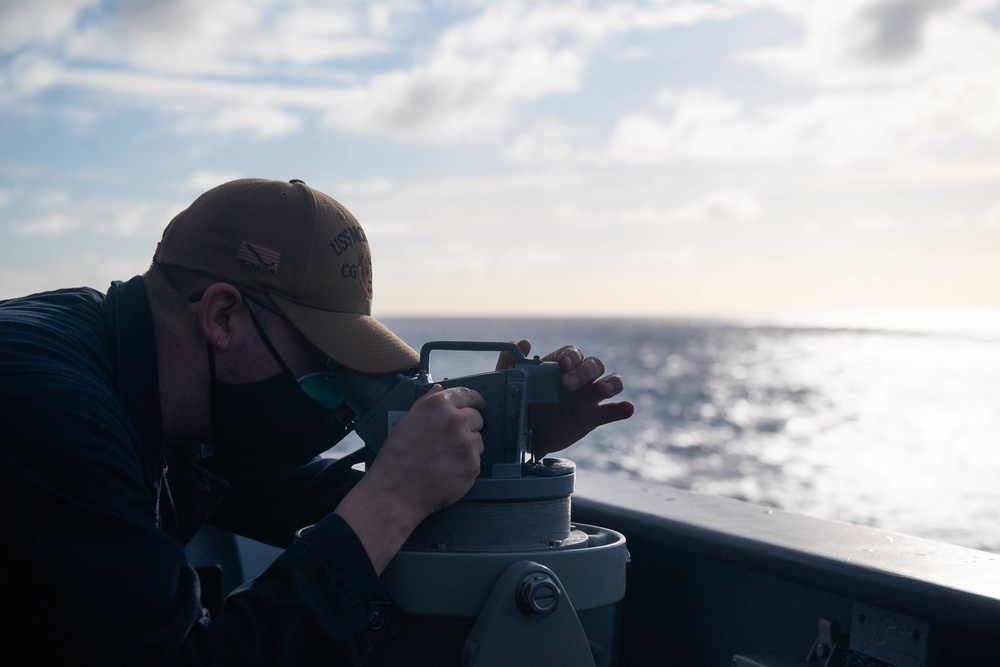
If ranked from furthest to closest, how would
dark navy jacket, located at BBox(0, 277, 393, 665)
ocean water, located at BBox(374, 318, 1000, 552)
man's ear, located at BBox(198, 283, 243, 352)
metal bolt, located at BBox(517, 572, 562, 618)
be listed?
ocean water, located at BBox(374, 318, 1000, 552)
man's ear, located at BBox(198, 283, 243, 352)
metal bolt, located at BBox(517, 572, 562, 618)
dark navy jacket, located at BBox(0, 277, 393, 665)

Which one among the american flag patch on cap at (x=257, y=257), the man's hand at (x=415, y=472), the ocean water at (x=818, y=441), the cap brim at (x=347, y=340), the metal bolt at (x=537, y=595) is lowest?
the ocean water at (x=818, y=441)

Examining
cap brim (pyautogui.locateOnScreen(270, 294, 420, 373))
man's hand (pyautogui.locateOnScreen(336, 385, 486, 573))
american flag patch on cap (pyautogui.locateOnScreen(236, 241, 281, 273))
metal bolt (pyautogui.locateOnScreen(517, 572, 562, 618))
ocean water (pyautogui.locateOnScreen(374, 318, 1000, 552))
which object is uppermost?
american flag patch on cap (pyautogui.locateOnScreen(236, 241, 281, 273))

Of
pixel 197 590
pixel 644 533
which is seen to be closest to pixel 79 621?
pixel 197 590

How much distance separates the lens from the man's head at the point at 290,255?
1.65 m

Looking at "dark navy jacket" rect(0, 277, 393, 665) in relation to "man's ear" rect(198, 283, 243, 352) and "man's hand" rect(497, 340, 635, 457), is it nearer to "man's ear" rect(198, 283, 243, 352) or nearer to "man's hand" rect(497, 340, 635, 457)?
"man's ear" rect(198, 283, 243, 352)

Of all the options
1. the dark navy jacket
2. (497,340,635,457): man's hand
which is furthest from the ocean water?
the dark navy jacket

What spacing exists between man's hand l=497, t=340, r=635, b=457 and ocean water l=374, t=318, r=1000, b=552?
2.32 m

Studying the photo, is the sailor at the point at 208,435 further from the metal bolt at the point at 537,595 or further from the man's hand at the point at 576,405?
the metal bolt at the point at 537,595

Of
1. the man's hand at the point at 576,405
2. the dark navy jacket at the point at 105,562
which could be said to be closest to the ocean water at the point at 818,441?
the man's hand at the point at 576,405

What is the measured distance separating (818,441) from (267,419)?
94.5 feet

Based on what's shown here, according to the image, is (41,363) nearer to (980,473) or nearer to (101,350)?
(101,350)

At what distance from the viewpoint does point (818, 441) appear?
1121 inches

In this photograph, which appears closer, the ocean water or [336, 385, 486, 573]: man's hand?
[336, 385, 486, 573]: man's hand

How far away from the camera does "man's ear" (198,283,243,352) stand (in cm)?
162
